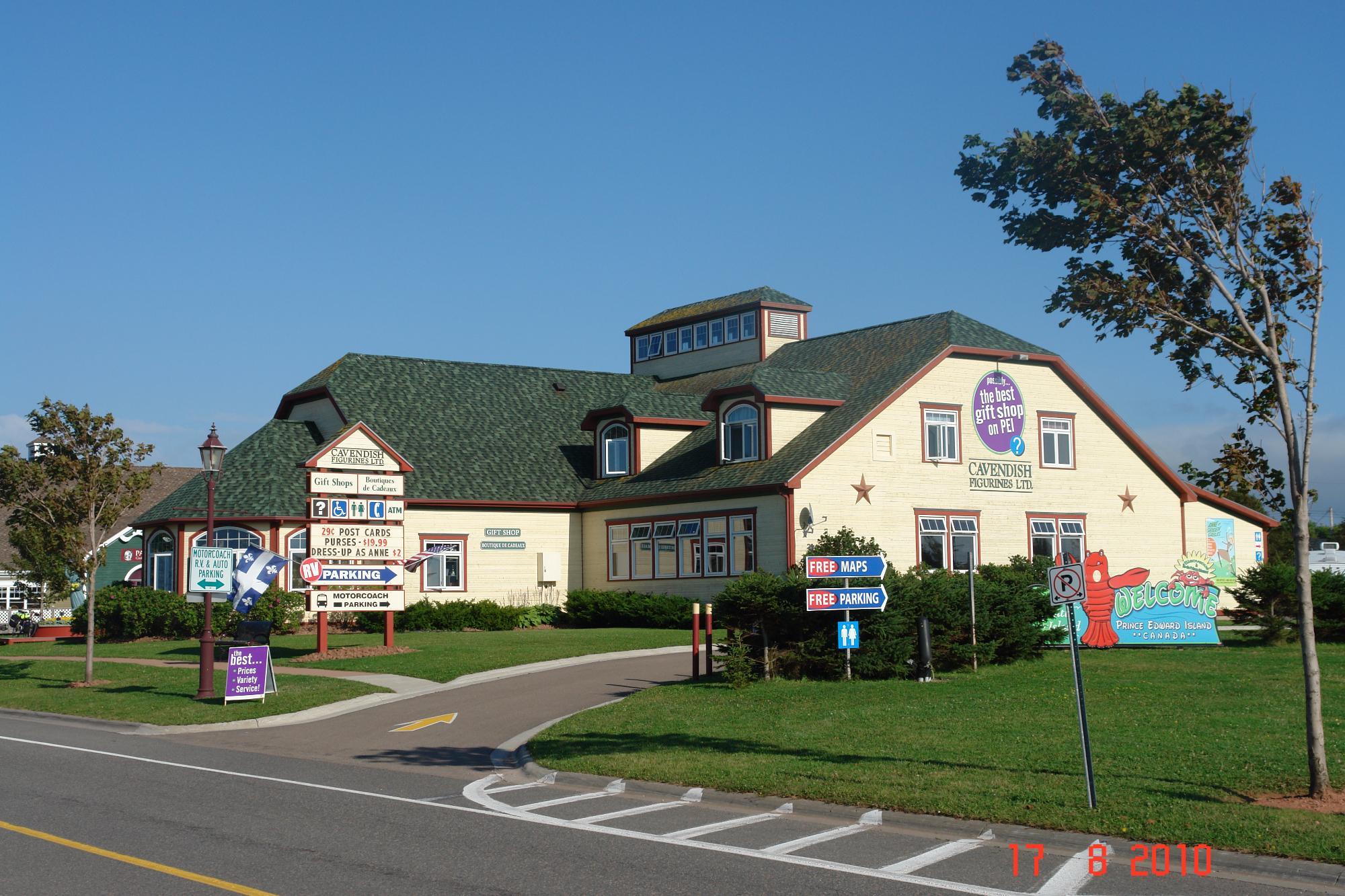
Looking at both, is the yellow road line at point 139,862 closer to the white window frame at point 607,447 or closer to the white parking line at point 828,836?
the white parking line at point 828,836

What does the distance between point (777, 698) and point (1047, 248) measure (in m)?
8.54

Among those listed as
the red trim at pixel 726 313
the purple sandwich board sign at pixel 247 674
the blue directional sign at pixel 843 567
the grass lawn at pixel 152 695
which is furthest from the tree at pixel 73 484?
the red trim at pixel 726 313

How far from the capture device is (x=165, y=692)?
2459 centimetres

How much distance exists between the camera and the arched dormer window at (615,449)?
1734 inches

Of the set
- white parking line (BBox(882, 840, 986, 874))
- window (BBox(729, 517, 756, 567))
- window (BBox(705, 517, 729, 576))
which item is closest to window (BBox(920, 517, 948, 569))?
window (BBox(729, 517, 756, 567))

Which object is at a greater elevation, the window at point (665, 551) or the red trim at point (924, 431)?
the red trim at point (924, 431)

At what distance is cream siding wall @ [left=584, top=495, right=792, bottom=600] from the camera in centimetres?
3606

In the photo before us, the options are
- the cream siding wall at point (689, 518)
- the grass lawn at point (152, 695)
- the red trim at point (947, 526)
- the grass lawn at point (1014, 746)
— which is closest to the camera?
the grass lawn at point (1014, 746)

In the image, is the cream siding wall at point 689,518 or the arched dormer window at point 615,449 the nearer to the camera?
the cream siding wall at point 689,518

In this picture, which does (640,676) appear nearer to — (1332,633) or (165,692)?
(165,692)

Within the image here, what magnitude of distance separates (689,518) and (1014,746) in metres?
24.7

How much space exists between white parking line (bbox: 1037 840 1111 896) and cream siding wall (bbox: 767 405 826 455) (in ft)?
92.2

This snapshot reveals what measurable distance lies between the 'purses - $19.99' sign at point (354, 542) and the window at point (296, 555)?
9401mm

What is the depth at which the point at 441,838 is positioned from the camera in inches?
440
